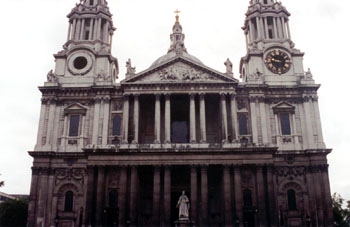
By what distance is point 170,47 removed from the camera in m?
60.6

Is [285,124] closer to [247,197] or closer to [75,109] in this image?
[247,197]

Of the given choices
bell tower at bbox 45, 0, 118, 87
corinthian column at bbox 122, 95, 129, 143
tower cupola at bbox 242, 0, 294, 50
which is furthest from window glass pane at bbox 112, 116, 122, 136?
tower cupola at bbox 242, 0, 294, 50

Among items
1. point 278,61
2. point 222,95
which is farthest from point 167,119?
point 278,61

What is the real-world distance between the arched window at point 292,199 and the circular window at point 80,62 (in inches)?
1107

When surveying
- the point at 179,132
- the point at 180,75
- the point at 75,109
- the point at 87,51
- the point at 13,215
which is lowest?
the point at 13,215

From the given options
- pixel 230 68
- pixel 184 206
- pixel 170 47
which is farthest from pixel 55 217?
pixel 170 47

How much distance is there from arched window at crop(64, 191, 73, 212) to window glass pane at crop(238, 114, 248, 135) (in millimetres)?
19543

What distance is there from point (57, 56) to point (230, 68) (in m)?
21.2

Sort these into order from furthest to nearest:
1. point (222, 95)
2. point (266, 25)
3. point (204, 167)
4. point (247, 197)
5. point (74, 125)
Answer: point (266, 25)
point (74, 125)
point (222, 95)
point (247, 197)
point (204, 167)

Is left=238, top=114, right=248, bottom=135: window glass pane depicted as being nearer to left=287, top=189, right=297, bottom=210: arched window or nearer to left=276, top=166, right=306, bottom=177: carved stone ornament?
left=276, top=166, right=306, bottom=177: carved stone ornament

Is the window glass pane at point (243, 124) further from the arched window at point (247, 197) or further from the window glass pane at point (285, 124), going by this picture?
the arched window at point (247, 197)

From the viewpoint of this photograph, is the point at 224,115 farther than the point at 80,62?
No

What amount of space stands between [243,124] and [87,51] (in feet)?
69.0

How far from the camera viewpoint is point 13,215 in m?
63.1
